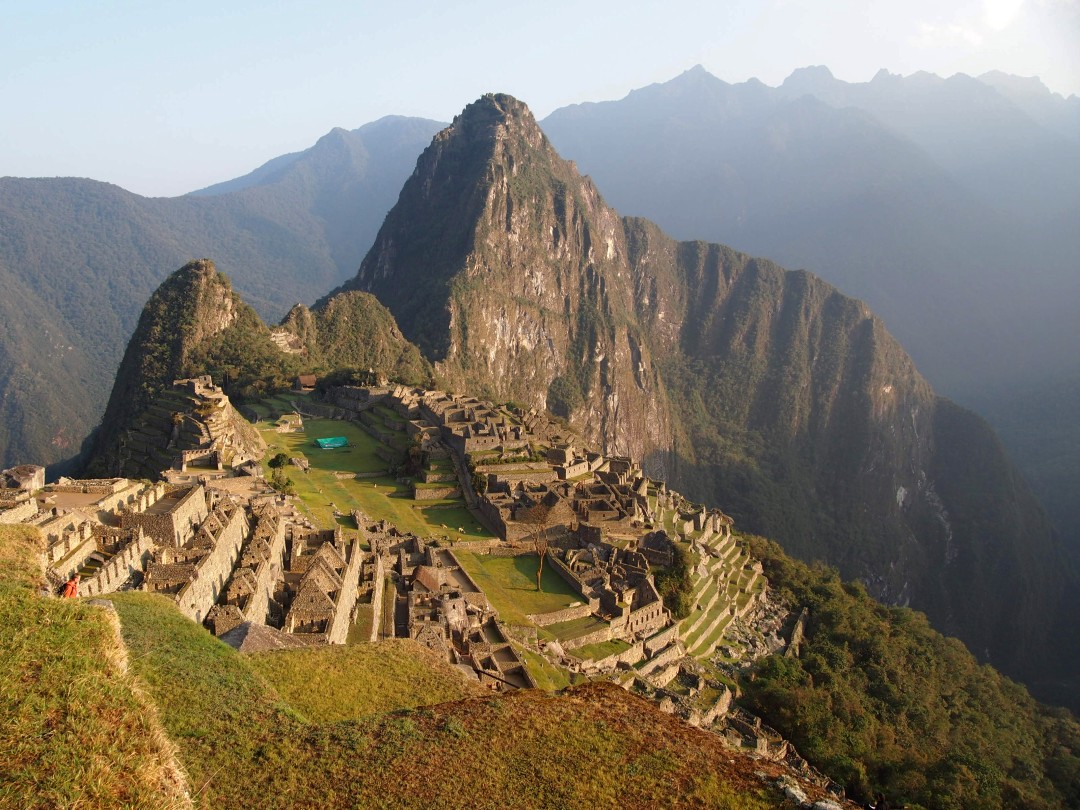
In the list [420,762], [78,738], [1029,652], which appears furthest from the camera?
[1029,652]

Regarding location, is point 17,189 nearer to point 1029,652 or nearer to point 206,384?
point 206,384

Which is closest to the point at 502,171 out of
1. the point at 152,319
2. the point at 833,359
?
the point at 152,319

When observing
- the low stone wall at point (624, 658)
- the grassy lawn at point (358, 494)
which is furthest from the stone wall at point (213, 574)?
the low stone wall at point (624, 658)

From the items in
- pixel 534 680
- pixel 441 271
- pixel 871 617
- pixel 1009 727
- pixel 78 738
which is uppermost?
pixel 441 271

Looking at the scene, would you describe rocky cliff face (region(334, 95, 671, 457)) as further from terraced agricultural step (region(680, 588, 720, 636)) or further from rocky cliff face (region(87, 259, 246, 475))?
terraced agricultural step (region(680, 588, 720, 636))

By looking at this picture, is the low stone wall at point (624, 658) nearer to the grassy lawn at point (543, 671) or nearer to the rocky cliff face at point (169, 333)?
the grassy lawn at point (543, 671)

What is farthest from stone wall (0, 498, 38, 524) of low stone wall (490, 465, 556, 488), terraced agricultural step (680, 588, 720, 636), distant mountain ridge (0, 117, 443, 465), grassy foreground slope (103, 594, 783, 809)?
distant mountain ridge (0, 117, 443, 465)

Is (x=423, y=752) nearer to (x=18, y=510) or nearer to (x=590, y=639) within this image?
(x=18, y=510)
